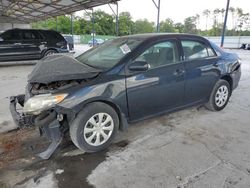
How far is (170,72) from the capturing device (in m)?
3.54

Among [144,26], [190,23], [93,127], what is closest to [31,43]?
[93,127]

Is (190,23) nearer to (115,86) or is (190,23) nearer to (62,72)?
(115,86)

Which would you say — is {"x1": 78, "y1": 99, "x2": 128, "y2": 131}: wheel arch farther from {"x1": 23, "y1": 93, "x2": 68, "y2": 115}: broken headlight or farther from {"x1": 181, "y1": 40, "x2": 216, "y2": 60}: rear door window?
{"x1": 181, "y1": 40, "x2": 216, "y2": 60}: rear door window

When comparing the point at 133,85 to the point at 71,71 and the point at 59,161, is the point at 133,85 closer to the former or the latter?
the point at 71,71

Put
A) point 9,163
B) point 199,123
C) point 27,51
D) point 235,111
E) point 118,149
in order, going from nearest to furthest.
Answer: point 9,163 < point 118,149 < point 199,123 < point 235,111 < point 27,51

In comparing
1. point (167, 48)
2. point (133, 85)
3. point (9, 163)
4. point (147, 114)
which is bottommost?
point (9, 163)

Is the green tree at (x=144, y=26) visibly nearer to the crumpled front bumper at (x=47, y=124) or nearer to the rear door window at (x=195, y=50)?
the rear door window at (x=195, y=50)

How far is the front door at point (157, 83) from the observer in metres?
3.25

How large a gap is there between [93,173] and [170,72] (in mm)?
1849

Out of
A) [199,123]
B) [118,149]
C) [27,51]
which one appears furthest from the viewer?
[27,51]

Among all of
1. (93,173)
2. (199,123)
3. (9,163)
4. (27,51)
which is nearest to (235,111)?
(199,123)

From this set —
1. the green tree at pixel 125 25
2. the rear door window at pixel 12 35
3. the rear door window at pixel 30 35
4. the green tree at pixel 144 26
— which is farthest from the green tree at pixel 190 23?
the rear door window at pixel 12 35

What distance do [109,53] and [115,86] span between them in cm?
84

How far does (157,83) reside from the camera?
11.2ft
